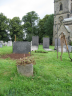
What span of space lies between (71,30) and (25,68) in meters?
24.9

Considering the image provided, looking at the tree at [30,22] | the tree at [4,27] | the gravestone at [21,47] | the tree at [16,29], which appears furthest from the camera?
the tree at [30,22]

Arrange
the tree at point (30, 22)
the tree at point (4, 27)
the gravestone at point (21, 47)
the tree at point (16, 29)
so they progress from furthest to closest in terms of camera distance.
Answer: the tree at point (30, 22)
the tree at point (16, 29)
the tree at point (4, 27)
the gravestone at point (21, 47)

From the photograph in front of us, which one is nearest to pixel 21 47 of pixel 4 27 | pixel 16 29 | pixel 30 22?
pixel 4 27

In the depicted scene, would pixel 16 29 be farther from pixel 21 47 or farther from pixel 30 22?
pixel 21 47

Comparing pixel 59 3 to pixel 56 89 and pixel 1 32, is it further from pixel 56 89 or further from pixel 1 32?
pixel 56 89

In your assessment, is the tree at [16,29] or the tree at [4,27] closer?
the tree at [4,27]

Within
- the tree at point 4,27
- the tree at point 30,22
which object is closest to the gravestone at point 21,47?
the tree at point 4,27

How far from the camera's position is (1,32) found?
37062 millimetres

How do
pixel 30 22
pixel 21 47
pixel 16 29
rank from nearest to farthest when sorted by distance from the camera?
pixel 21 47, pixel 16 29, pixel 30 22

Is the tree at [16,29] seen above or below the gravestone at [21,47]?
above

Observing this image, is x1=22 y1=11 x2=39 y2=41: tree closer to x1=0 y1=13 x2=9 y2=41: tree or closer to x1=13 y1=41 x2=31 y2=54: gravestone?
x1=0 y1=13 x2=9 y2=41: tree

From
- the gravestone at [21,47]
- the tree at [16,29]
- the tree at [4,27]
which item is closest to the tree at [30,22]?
the tree at [16,29]

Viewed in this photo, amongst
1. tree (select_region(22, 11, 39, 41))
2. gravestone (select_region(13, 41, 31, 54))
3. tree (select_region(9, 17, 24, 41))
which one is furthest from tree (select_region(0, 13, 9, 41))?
gravestone (select_region(13, 41, 31, 54))

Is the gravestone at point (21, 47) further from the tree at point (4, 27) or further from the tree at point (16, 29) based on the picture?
the tree at point (16, 29)
